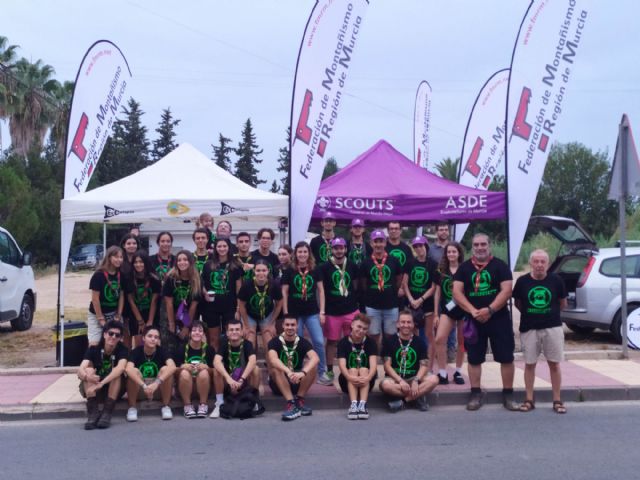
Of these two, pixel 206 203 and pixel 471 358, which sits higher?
pixel 206 203

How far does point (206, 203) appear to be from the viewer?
31.3 ft

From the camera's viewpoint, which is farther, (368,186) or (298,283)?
(368,186)

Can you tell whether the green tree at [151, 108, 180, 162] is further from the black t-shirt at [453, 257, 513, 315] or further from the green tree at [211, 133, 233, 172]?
the black t-shirt at [453, 257, 513, 315]

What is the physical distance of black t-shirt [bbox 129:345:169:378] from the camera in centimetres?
699

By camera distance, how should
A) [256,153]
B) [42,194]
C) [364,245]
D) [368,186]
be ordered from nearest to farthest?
[364,245] < [368,186] < [42,194] < [256,153]

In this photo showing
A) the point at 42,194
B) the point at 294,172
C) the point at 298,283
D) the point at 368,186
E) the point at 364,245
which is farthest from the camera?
the point at 42,194

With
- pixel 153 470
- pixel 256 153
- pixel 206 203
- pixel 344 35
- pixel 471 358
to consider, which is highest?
pixel 256 153

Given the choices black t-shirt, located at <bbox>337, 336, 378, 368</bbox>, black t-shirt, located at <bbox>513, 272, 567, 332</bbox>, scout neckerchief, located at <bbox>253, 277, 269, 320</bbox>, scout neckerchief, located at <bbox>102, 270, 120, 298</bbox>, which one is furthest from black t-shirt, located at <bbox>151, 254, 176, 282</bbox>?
black t-shirt, located at <bbox>513, 272, 567, 332</bbox>

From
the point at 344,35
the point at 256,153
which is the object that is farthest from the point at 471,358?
the point at 256,153

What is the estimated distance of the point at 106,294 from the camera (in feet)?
25.1

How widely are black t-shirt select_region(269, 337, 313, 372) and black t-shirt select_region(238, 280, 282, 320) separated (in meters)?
0.54

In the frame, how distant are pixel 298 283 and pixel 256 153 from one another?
168 ft

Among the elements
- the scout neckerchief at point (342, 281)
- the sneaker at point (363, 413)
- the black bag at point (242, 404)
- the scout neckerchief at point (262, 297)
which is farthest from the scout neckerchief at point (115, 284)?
the sneaker at point (363, 413)

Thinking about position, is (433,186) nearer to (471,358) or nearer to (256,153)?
(471,358)
